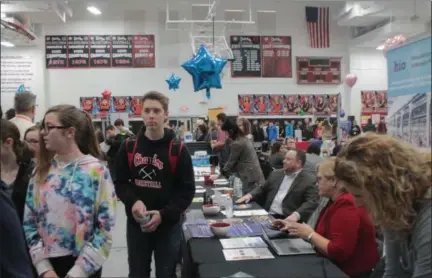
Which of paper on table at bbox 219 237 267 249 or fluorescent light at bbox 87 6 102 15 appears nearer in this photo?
paper on table at bbox 219 237 267 249

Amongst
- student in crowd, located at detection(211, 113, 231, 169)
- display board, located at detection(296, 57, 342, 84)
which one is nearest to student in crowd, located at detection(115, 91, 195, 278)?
student in crowd, located at detection(211, 113, 231, 169)

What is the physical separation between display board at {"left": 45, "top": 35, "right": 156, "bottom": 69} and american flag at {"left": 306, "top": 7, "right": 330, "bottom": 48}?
196 inches

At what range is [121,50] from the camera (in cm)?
1313

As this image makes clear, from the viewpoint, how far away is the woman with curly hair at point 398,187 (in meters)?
1.43

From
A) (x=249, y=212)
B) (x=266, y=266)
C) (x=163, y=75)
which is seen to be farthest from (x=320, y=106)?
(x=266, y=266)

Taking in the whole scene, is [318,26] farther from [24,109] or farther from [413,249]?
[413,249]

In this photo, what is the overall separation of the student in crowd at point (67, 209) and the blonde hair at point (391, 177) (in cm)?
104

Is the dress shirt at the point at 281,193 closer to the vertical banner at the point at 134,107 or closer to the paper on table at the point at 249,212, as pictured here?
the paper on table at the point at 249,212

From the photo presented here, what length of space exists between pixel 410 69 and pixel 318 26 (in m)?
12.8

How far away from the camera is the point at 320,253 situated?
2205mm

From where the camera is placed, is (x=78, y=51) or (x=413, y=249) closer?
(x=413, y=249)

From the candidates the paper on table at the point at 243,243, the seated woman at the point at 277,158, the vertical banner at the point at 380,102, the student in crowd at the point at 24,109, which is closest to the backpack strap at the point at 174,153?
the paper on table at the point at 243,243

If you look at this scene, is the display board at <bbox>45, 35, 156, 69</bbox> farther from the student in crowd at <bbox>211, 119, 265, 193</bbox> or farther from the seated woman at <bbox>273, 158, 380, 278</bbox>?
the seated woman at <bbox>273, 158, 380, 278</bbox>

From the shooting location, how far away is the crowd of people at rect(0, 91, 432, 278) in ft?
4.75
